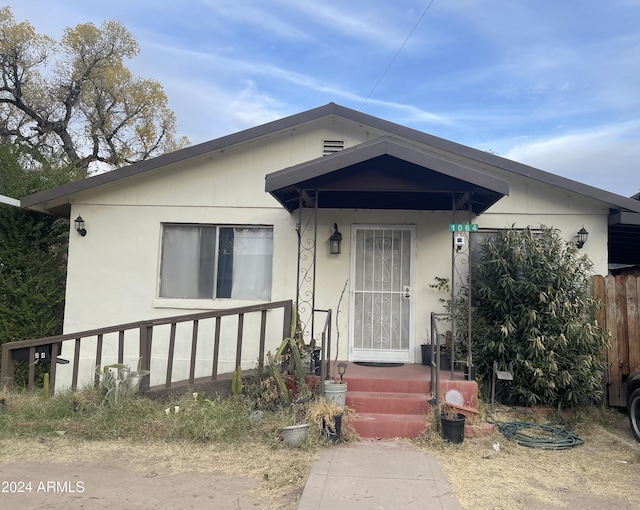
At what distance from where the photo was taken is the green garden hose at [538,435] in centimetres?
523

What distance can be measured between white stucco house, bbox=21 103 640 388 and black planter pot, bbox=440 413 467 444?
6.92 feet

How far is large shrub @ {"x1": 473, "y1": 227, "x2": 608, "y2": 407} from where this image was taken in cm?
606

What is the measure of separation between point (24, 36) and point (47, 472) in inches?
846

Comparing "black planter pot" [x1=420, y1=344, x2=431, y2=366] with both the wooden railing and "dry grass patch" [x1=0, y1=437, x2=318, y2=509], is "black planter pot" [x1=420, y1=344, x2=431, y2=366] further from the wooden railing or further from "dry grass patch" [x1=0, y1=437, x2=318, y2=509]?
"dry grass patch" [x1=0, y1=437, x2=318, y2=509]

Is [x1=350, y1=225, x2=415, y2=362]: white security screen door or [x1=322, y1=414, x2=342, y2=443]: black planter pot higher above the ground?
[x1=350, y1=225, x2=415, y2=362]: white security screen door

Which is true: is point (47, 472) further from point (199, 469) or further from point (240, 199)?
point (240, 199)

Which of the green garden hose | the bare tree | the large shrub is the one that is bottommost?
the green garden hose

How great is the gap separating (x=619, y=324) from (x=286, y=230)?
16.1ft

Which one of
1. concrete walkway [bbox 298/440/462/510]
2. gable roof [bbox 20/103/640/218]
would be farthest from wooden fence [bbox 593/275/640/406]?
concrete walkway [bbox 298/440/462/510]

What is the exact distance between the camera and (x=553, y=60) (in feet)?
34.6

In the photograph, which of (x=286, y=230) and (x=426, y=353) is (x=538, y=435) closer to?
(x=426, y=353)

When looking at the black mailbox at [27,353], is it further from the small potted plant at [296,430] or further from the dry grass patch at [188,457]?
the small potted plant at [296,430]

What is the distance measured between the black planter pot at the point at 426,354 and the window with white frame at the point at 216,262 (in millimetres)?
2462

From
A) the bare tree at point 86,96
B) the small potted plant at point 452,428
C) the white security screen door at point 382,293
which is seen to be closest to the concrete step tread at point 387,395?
the small potted plant at point 452,428
